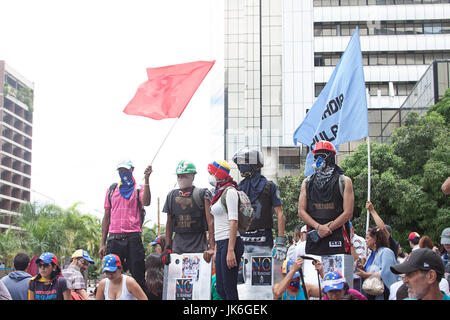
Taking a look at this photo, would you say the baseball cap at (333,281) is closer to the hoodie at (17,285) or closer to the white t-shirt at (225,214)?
the white t-shirt at (225,214)

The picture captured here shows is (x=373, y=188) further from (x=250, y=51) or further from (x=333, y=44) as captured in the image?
(x=250, y=51)

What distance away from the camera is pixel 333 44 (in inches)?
2216

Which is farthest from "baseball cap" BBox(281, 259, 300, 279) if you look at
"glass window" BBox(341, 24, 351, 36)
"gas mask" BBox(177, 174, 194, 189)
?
"glass window" BBox(341, 24, 351, 36)

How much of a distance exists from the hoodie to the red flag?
2917 millimetres

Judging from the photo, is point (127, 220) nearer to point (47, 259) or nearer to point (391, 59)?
point (47, 259)

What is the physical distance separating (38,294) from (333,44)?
173ft

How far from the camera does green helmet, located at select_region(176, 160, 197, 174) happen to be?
6.89 m

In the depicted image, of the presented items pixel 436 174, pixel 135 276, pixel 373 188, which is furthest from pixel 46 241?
pixel 135 276

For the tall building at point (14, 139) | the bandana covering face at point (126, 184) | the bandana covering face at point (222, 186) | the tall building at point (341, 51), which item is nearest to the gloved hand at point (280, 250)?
the bandana covering face at point (222, 186)

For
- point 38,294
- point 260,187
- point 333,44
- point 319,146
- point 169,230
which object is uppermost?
point 333,44

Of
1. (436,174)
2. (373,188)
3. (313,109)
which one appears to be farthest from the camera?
(373,188)

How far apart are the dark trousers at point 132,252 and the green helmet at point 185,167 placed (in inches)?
48.1

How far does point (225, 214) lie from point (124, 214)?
189 cm

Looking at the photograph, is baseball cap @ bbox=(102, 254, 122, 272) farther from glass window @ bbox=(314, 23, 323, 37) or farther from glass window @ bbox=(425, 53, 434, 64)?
glass window @ bbox=(425, 53, 434, 64)
